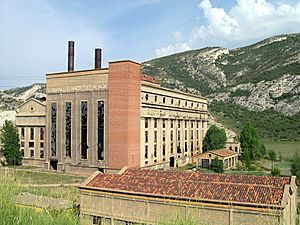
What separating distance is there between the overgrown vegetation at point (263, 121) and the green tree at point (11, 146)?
5278cm

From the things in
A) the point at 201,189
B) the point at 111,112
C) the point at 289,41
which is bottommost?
the point at 201,189

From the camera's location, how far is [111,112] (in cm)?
3753

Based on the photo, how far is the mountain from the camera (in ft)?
299

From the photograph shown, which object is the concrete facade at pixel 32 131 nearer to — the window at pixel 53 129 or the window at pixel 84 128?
the window at pixel 53 129

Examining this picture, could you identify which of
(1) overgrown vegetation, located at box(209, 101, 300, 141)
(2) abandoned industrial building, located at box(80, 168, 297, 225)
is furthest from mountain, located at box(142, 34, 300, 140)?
(2) abandoned industrial building, located at box(80, 168, 297, 225)

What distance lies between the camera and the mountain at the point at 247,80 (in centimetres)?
9100

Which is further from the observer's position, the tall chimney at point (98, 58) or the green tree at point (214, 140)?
the green tree at point (214, 140)

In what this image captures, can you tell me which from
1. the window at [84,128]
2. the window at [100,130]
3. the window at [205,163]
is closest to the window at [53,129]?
the window at [84,128]

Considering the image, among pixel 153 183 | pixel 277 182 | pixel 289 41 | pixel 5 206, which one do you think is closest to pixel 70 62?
pixel 153 183

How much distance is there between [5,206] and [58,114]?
39803mm

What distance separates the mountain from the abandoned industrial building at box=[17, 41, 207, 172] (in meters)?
43.6

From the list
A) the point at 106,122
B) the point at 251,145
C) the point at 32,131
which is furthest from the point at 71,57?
the point at 251,145

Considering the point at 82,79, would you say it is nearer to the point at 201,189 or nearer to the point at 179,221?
the point at 201,189

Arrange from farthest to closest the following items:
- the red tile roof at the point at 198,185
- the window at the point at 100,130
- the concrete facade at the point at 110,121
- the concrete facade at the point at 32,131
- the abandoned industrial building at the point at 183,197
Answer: the concrete facade at the point at 32,131 → the window at the point at 100,130 → the concrete facade at the point at 110,121 → the red tile roof at the point at 198,185 → the abandoned industrial building at the point at 183,197
